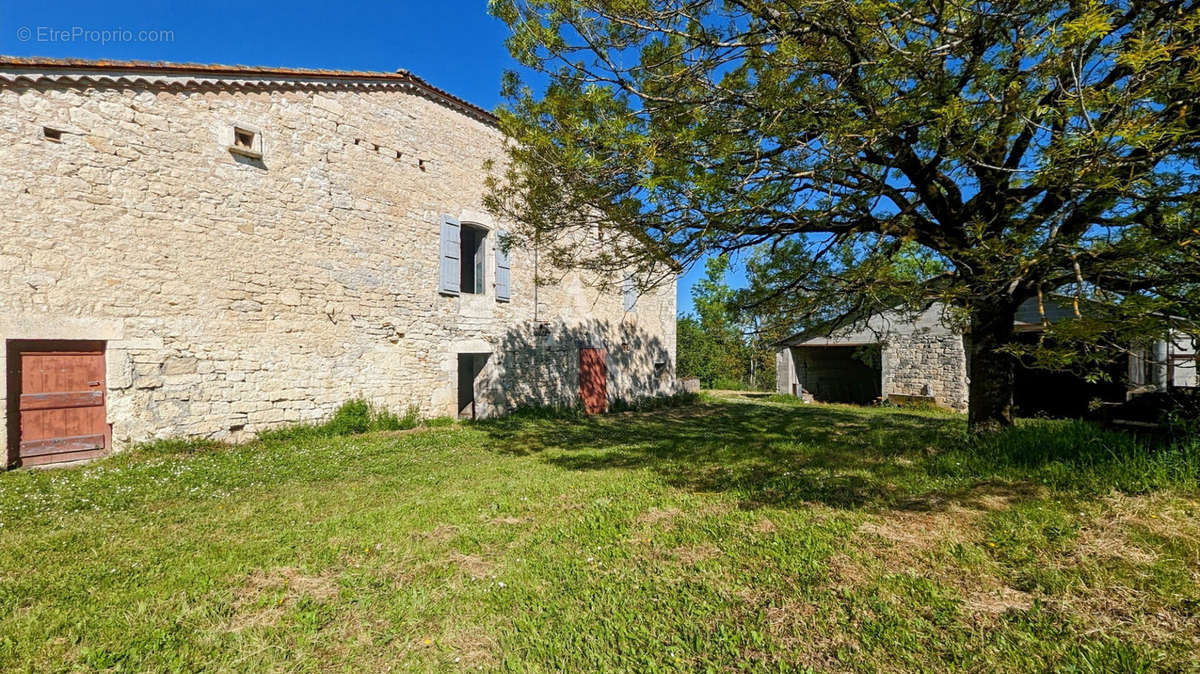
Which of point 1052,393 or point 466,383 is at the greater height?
point 466,383

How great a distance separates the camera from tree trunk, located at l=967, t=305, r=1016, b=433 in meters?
5.34

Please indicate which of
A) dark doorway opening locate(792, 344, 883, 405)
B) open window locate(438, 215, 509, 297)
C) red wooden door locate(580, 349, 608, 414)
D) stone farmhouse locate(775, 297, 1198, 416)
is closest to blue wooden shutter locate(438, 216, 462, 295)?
open window locate(438, 215, 509, 297)

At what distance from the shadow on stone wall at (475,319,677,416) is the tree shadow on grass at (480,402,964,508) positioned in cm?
89

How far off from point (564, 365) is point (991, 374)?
26.4ft

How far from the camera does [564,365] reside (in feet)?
37.9

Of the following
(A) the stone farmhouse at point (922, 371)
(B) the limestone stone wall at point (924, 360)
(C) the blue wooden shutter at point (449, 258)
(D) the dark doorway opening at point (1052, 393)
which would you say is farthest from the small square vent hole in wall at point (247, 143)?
(D) the dark doorway opening at point (1052, 393)

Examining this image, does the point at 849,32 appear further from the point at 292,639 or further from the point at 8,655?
the point at 8,655

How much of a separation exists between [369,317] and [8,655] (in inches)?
261

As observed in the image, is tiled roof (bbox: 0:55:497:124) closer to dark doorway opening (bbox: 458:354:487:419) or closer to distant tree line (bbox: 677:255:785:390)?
dark doorway opening (bbox: 458:354:487:419)

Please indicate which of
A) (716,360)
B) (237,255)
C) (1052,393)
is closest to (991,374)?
(1052,393)

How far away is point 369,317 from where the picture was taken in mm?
8391

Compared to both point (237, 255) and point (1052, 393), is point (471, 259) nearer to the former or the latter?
point (237, 255)

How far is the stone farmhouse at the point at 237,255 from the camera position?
568cm

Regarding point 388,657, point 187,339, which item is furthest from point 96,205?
point 388,657
